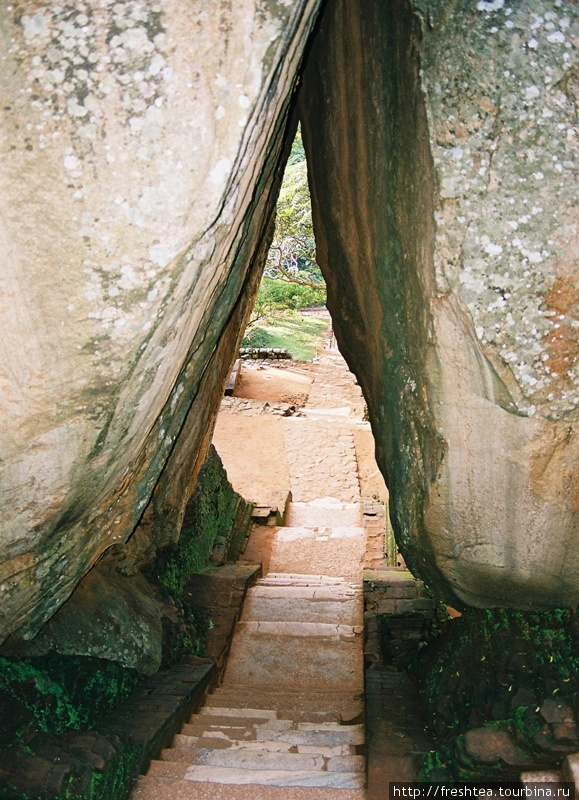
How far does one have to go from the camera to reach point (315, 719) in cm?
438

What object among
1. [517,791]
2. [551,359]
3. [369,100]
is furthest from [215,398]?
[517,791]

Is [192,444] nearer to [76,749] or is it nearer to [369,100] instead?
[76,749]

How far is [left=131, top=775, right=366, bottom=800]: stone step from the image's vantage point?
3.30 m

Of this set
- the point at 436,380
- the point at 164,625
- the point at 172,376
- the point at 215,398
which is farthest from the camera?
the point at 215,398

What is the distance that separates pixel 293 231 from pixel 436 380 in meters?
9.69

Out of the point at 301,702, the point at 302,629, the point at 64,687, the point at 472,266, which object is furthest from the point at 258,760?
the point at 472,266

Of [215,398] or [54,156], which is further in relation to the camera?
A: [215,398]

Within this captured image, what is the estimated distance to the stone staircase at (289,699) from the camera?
11.3 feet

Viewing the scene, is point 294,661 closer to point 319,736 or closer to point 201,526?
point 319,736

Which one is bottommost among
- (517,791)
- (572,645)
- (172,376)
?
(517,791)

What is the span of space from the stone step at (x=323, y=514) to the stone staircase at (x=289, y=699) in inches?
32.1

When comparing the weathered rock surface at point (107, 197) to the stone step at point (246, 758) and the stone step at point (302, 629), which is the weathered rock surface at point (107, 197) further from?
the stone step at point (302, 629)

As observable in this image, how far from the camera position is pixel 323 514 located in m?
9.27

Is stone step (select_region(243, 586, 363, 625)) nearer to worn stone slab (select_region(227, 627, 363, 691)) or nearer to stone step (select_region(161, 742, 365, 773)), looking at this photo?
worn stone slab (select_region(227, 627, 363, 691))
